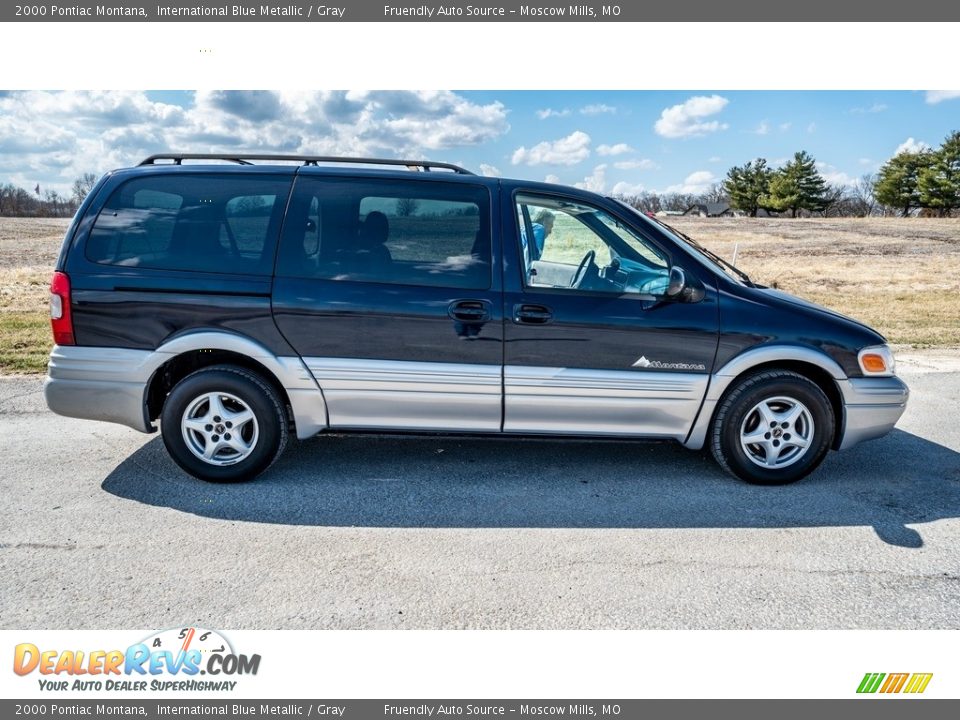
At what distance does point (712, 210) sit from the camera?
65.6 meters

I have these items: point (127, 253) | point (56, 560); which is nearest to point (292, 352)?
point (127, 253)

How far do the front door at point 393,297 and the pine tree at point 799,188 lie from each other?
66050 mm

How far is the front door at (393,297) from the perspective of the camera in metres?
4.22

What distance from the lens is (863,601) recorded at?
10.5 ft

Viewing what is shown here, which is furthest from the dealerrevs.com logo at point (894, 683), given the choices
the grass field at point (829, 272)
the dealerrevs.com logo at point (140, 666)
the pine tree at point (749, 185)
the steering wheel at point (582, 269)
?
the pine tree at point (749, 185)

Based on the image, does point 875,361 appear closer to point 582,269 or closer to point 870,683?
point 582,269

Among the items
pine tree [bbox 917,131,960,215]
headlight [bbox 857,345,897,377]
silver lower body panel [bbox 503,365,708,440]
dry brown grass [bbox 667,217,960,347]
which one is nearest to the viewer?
silver lower body panel [bbox 503,365,708,440]

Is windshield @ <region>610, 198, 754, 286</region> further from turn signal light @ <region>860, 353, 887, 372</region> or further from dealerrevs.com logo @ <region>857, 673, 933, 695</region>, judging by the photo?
dealerrevs.com logo @ <region>857, 673, 933, 695</region>

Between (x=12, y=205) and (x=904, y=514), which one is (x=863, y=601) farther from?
(x=12, y=205)

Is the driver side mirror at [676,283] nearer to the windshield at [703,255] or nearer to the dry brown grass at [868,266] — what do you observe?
the windshield at [703,255]

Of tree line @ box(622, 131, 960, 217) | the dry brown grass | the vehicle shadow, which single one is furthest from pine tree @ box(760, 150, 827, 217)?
the vehicle shadow

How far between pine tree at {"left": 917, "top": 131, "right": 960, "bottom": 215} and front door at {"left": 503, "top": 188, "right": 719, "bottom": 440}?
189 feet

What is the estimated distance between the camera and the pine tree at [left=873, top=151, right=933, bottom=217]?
175ft

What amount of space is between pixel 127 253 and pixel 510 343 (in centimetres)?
237
